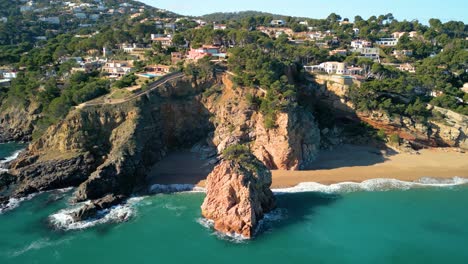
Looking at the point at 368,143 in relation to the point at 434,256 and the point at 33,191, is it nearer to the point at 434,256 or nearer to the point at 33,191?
the point at 434,256

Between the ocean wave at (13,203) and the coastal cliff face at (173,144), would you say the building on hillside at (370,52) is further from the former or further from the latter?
the ocean wave at (13,203)

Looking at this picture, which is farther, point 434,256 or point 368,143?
point 368,143

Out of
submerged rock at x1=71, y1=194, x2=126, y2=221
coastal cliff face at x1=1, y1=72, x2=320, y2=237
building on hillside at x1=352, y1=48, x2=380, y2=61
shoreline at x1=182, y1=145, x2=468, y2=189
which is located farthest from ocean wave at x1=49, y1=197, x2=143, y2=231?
building on hillside at x1=352, y1=48, x2=380, y2=61

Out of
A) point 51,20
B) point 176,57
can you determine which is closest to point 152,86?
point 176,57

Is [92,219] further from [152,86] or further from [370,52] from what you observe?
[370,52]

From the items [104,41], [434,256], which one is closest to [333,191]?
[434,256]
